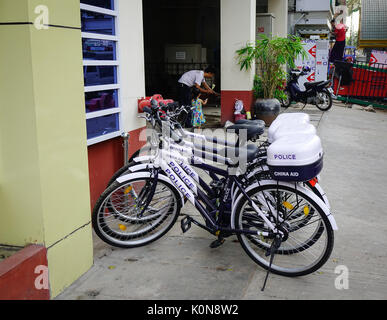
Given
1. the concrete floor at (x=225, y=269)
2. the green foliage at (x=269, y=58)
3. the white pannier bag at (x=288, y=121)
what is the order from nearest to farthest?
the concrete floor at (x=225, y=269), the white pannier bag at (x=288, y=121), the green foliage at (x=269, y=58)

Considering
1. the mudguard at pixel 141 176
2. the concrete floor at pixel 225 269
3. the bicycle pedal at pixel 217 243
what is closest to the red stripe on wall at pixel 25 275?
the concrete floor at pixel 225 269

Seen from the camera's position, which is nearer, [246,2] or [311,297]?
[311,297]

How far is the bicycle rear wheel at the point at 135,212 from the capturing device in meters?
4.10

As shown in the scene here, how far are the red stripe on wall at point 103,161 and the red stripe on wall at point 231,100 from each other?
17.6 ft

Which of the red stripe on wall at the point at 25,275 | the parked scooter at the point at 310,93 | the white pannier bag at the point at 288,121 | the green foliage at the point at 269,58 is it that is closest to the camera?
the red stripe on wall at the point at 25,275

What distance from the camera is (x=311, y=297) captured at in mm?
3453

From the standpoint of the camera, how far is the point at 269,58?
10164 mm

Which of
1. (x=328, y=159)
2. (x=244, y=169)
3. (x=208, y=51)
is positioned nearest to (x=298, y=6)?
(x=208, y=51)

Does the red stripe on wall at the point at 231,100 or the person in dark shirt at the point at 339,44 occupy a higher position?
the person in dark shirt at the point at 339,44

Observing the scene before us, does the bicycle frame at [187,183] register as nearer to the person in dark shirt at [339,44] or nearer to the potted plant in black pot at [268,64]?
the potted plant in black pot at [268,64]

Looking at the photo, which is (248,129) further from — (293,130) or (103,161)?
(103,161)

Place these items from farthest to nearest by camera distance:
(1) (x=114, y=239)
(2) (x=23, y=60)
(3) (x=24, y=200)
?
1. (1) (x=114, y=239)
2. (3) (x=24, y=200)
3. (2) (x=23, y=60)
